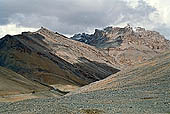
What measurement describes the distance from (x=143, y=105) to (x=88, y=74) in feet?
553

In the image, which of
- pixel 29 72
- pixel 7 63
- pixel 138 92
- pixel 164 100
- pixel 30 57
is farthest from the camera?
pixel 30 57

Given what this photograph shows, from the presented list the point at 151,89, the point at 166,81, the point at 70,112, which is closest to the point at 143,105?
the point at 70,112

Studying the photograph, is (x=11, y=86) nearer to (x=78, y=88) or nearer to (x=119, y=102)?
(x=78, y=88)

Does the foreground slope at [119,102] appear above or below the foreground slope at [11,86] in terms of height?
below

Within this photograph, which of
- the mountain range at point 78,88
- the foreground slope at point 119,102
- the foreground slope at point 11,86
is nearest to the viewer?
the foreground slope at point 119,102

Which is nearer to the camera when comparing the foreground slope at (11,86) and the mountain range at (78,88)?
the mountain range at (78,88)

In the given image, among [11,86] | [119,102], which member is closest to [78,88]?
[11,86]

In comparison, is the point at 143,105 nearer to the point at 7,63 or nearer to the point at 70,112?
the point at 70,112

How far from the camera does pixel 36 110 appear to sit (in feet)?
75.6

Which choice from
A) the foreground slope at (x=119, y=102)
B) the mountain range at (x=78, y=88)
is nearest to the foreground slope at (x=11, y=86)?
the mountain range at (x=78, y=88)

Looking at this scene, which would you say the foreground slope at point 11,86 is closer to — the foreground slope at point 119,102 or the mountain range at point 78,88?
the mountain range at point 78,88

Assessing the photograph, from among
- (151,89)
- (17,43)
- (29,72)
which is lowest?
(151,89)

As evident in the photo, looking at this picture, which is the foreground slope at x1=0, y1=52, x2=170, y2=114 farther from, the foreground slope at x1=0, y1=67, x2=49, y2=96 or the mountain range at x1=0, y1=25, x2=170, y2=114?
the foreground slope at x1=0, y1=67, x2=49, y2=96

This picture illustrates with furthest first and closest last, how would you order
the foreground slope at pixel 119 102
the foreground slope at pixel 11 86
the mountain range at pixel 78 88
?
1. the foreground slope at pixel 11 86
2. the mountain range at pixel 78 88
3. the foreground slope at pixel 119 102
